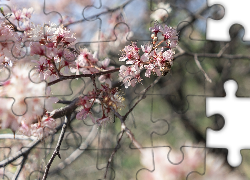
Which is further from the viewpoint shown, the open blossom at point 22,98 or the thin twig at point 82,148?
the thin twig at point 82,148

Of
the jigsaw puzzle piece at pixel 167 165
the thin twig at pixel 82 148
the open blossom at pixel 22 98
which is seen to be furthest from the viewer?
the thin twig at pixel 82 148

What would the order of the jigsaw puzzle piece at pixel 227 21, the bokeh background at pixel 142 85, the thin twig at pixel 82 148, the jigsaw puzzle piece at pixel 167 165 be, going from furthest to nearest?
the thin twig at pixel 82 148
the bokeh background at pixel 142 85
the jigsaw puzzle piece at pixel 227 21
the jigsaw puzzle piece at pixel 167 165

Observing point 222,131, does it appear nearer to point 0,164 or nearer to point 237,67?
point 0,164

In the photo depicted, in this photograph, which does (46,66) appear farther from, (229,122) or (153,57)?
(229,122)

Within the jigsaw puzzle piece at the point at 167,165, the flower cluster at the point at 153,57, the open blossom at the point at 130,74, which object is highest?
the flower cluster at the point at 153,57

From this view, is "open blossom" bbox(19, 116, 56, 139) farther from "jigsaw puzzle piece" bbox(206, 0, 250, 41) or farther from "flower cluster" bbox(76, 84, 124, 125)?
"jigsaw puzzle piece" bbox(206, 0, 250, 41)

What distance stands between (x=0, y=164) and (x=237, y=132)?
856mm

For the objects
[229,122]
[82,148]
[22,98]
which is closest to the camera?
[22,98]

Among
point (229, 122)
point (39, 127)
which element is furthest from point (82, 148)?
point (229, 122)

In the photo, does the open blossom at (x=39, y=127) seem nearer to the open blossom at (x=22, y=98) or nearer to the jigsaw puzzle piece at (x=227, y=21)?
the open blossom at (x=22, y=98)

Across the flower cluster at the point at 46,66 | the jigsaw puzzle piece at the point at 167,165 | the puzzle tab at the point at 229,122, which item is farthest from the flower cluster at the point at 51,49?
the puzzle tab at the point at 229,122

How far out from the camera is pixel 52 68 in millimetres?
747

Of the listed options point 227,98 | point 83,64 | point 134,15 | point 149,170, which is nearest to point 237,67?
point 134,15

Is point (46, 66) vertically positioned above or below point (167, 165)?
above
